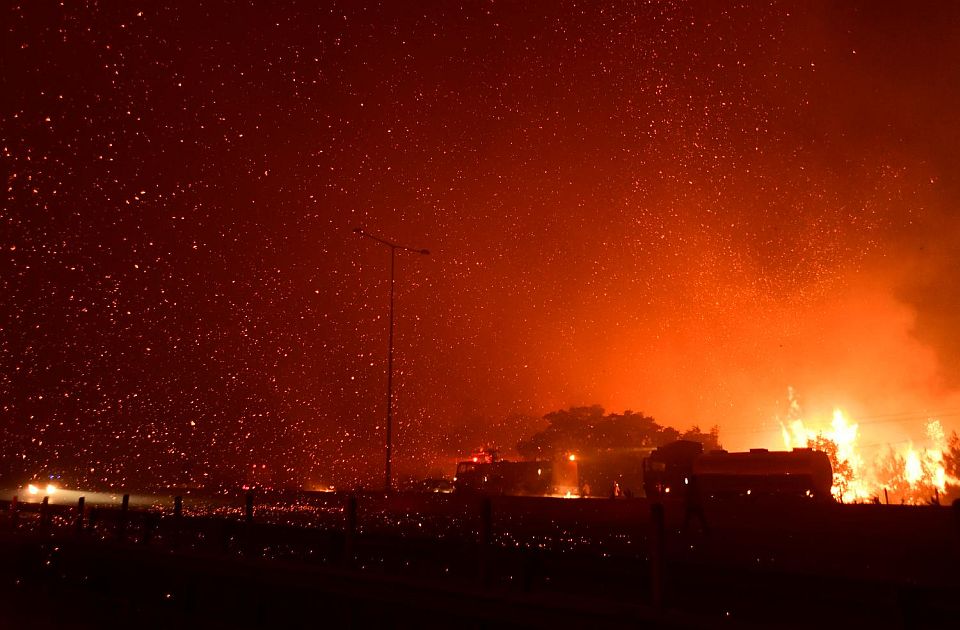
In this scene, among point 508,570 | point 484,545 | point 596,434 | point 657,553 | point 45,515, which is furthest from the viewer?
point 596,434

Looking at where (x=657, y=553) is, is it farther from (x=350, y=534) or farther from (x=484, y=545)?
(x=350, y=534)

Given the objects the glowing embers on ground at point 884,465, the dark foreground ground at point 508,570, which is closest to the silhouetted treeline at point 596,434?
the glowing embers on ground at point 884,465

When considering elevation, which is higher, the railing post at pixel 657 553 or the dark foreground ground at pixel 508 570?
the railing post at pixel 657 553

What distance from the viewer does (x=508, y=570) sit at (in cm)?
1090

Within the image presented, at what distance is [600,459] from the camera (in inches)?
2522

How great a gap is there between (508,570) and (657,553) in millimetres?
4639

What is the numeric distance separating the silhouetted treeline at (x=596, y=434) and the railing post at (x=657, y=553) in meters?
74.5

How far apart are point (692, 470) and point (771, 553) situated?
63.4 ft

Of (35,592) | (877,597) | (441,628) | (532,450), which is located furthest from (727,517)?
(532,450)

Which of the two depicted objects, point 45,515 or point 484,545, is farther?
point 45,515

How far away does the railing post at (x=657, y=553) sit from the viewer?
266 inches

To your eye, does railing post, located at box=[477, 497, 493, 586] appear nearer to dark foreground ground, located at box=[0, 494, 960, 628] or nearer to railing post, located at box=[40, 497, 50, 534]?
dark foreground ground, located at box=[0, 494, 960, 628]

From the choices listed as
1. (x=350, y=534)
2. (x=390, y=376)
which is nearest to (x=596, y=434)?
(x=390, y=376)

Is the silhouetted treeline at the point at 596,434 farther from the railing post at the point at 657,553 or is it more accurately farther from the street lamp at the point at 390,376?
the railing post at the point at 657,553
